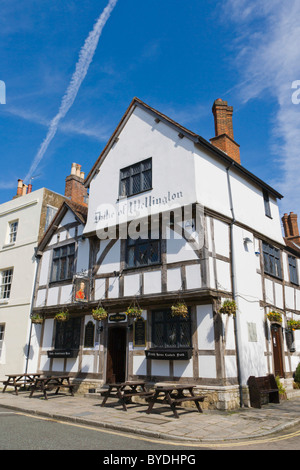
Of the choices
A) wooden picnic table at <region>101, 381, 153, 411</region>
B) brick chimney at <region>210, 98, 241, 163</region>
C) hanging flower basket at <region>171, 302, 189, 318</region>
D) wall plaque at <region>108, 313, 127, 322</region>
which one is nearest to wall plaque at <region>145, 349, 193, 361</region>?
wooden picnic table at <region>101, 381, 153, 411</region>

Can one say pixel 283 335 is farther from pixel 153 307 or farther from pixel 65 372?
pixel 65 372

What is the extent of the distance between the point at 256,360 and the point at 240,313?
72.4 inches

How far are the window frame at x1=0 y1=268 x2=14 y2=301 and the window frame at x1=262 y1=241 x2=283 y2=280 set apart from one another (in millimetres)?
12688

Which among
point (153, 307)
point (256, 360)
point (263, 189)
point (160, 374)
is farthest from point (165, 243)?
point (263, 189)

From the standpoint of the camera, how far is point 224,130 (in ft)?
53.3

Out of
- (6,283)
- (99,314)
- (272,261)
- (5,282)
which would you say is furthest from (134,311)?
(5,282)

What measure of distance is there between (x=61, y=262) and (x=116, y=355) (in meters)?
5.16

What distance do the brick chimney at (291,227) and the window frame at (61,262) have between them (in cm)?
1349

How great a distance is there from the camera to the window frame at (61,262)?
16.0m

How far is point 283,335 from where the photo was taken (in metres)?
15.1

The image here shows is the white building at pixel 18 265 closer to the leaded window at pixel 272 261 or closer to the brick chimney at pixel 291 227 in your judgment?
the leaded window at pixel 272 261

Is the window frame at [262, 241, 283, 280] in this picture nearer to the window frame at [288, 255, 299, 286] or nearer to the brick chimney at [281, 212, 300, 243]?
the window frame at [288, 255, 299, 286]

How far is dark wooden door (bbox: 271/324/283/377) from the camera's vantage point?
14.2 meters

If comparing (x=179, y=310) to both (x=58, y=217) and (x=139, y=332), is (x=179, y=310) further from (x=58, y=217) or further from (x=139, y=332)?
(x=58, y=217)
